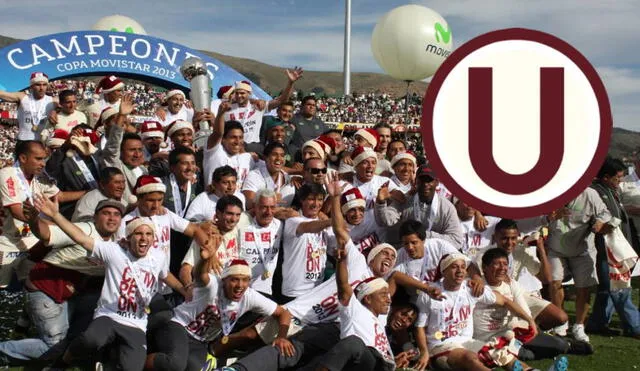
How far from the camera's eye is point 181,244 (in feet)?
21.8

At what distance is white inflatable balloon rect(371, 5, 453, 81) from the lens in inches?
540

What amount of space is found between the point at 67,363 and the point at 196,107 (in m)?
4.96

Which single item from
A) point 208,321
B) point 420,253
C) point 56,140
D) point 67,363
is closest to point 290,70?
point 56,140

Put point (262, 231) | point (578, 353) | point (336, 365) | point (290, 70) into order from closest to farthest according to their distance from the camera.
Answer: point (336, 365)
point (262, 231)
point (578, 353)
point (290, 70)

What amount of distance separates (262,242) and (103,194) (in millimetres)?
1414

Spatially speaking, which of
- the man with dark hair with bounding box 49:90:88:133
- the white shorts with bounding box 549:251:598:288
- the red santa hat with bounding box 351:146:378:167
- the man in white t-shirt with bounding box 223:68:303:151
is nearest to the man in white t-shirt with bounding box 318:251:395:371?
the red santa hat with bounding box 351:146:378:167

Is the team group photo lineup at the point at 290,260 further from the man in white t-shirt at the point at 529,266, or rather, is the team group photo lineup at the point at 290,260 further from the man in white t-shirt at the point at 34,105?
the man in white t-shirt at the point at 34,105

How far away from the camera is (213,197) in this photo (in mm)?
6832

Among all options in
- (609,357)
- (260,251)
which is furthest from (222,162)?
(609,357)

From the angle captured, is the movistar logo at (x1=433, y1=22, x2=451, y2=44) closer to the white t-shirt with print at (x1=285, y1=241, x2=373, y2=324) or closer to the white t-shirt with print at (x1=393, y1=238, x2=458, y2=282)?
the white t-shirt with print at (x1=393, y1=238, x2=458, y2=282)

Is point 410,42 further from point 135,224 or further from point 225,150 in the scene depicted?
point 135,224

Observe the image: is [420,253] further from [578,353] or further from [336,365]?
[578,353]

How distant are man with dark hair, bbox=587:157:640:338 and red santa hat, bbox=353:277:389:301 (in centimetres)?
332

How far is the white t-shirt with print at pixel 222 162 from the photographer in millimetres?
7504
